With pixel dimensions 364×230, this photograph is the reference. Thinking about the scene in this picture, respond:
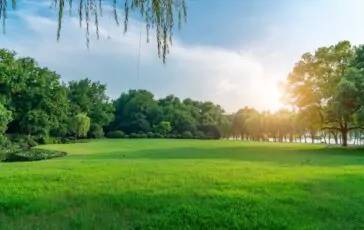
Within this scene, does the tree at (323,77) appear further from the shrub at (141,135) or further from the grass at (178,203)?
the shrub at (141,135)

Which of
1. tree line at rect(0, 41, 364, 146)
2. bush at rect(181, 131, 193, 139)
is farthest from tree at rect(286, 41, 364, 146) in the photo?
bush at rect(181, 131, 193, 139)

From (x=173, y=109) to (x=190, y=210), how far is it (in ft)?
293

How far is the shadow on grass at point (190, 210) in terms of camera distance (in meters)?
7.38

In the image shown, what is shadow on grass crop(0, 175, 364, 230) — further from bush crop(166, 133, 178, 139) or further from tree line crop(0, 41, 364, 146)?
bush crop(166, 133, 178, 139)

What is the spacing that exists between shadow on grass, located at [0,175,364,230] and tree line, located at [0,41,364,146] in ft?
41.5

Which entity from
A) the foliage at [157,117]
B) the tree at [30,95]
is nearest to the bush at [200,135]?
the foliage at [157,117]

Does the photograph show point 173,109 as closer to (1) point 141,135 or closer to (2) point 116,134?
(1) point 141,135

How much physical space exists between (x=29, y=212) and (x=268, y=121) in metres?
86.5

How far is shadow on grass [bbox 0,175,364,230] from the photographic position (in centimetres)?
738

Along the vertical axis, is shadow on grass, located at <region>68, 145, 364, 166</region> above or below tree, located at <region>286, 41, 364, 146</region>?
below

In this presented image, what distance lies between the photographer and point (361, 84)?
3164 centimetres

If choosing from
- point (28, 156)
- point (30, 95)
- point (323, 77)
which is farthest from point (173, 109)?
point (28, 156)

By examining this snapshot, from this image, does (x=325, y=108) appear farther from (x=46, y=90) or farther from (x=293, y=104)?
(x=46, y=90)

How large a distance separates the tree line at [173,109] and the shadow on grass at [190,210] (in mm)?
12661
